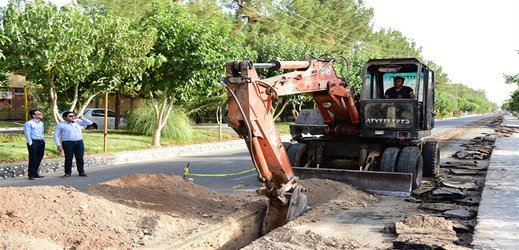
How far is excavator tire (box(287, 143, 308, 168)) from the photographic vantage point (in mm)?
11273

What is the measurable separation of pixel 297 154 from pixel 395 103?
2.28 m

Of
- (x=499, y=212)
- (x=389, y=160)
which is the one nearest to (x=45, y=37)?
(x=389, y=160)

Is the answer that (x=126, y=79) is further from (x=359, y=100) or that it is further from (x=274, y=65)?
(x=274, y=65)

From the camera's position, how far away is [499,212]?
26.2 ft

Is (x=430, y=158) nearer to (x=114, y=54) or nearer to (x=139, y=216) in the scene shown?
(x=139, y=216)

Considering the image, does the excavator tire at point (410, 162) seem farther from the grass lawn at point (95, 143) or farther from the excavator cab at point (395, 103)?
the grass lawn at point (95, 143)

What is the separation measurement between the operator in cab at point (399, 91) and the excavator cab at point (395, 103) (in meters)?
0.09

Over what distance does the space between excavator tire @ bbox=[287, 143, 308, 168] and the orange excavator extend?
0.02 m

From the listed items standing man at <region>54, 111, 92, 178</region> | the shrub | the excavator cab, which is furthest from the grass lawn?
the excavator cab

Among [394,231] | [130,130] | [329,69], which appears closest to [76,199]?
[394,231]

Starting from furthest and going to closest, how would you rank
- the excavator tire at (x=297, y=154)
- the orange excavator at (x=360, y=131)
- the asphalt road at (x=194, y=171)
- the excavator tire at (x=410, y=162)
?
the asphalt road at (x=194, y=171) → the excavator tire at (x=297, y=154) → the excavator tire at (x=410, y=162) → the orange excavator at (x=360, y=131)

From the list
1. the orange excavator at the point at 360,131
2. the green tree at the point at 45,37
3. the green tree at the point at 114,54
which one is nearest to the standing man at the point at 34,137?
the green tree at the point at 45,37

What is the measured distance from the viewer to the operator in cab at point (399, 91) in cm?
1108

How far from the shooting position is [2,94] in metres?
38.4
